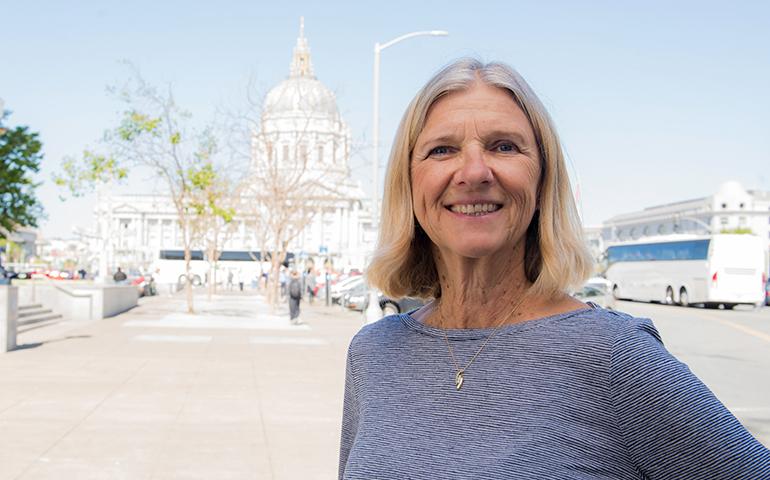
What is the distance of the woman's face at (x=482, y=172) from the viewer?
6.75ft

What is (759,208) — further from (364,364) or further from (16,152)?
(364,364)

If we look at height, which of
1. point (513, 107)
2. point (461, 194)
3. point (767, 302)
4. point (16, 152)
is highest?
point (16, 152)

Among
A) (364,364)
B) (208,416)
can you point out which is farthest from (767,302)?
(364,364)

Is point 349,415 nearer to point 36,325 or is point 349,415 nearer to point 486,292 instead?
point 486,292

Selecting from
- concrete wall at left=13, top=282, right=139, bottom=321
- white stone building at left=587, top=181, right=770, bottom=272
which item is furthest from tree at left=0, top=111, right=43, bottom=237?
white stone building at left=587, top=181, right=770, bottom=272

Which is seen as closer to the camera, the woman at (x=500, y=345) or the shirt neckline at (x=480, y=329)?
the woman at (x=500, y=345)

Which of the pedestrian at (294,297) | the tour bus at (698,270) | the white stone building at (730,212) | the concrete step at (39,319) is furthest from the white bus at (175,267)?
the white stone building at (730,212)

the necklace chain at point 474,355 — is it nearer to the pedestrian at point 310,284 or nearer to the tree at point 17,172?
the tree at point 17,172

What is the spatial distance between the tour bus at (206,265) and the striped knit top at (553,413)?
257 ft

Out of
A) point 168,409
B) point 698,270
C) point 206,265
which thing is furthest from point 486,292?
point 206,265

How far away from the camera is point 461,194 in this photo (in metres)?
2.08

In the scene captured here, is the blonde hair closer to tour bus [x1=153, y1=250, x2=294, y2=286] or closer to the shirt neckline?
the shirt neckline

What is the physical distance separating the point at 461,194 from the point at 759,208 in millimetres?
131303

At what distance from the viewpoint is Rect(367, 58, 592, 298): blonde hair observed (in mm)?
2061
